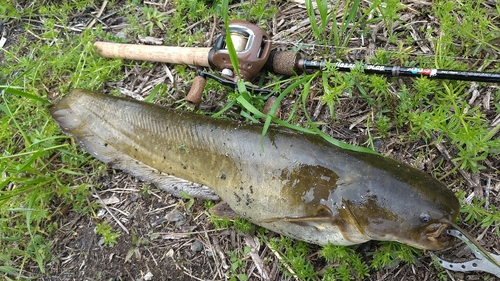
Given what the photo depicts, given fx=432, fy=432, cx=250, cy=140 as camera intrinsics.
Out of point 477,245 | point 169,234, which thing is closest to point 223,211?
point 169,234

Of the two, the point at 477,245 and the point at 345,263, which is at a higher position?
the point at 477,245

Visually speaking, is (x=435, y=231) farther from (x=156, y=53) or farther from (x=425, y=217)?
(x=156, y=53)

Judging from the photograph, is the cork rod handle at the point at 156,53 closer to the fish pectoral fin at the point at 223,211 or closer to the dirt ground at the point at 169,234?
the dirt ground at the point at 169,234

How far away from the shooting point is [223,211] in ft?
10.1

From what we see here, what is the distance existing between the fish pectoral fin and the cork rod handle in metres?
1.11

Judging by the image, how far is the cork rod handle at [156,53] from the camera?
11.3ft

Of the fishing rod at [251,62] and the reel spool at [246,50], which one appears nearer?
the fishing rod at [251,62]

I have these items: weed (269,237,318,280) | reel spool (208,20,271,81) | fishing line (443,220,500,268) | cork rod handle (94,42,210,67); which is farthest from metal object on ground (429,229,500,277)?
cork rod handle (94,42,210,67)

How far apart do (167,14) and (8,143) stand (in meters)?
1.83

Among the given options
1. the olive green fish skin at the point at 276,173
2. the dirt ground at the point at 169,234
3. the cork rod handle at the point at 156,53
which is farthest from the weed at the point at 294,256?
the cork rod handle at the point at 156,53

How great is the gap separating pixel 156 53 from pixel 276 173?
63.6 inches

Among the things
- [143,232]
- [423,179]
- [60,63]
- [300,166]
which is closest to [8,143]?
[60,63]

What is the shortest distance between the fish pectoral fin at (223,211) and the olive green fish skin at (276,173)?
8cm

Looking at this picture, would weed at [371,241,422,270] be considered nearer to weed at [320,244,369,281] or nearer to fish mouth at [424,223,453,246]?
weed at [320,244,369,281]
